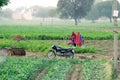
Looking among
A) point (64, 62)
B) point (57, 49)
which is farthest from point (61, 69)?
point (57, 49)

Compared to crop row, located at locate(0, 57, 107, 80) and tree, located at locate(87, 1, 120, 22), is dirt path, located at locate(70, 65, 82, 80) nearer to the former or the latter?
crop row, located at locate(0, 57, 107, 80)

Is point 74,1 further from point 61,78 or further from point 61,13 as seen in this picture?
point 61,78

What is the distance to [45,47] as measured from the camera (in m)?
25.7

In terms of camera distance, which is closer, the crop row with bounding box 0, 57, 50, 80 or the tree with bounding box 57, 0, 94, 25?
the crop row with bounding box 0, 57, 50, 80

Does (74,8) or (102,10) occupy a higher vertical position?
(74,8)

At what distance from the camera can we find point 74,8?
9794 centimetres

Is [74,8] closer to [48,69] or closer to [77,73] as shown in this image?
[48,69]

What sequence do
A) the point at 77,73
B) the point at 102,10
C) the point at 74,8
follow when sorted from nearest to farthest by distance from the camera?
the point at 77,73 < the point at 74,8 < the point at 102,10

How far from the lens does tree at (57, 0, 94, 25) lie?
97.9 m

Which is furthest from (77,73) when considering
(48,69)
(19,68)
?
(19,68)

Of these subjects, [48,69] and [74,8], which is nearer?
[48,69]

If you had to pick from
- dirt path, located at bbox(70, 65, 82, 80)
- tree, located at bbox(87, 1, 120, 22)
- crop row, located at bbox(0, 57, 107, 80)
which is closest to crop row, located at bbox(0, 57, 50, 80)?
crop row, located at bbox(0, 57, 107, 80)

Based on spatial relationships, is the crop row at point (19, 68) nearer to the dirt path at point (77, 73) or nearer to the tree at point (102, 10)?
the dirt path at point (77, 73)

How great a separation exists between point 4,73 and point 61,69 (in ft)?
9.16
